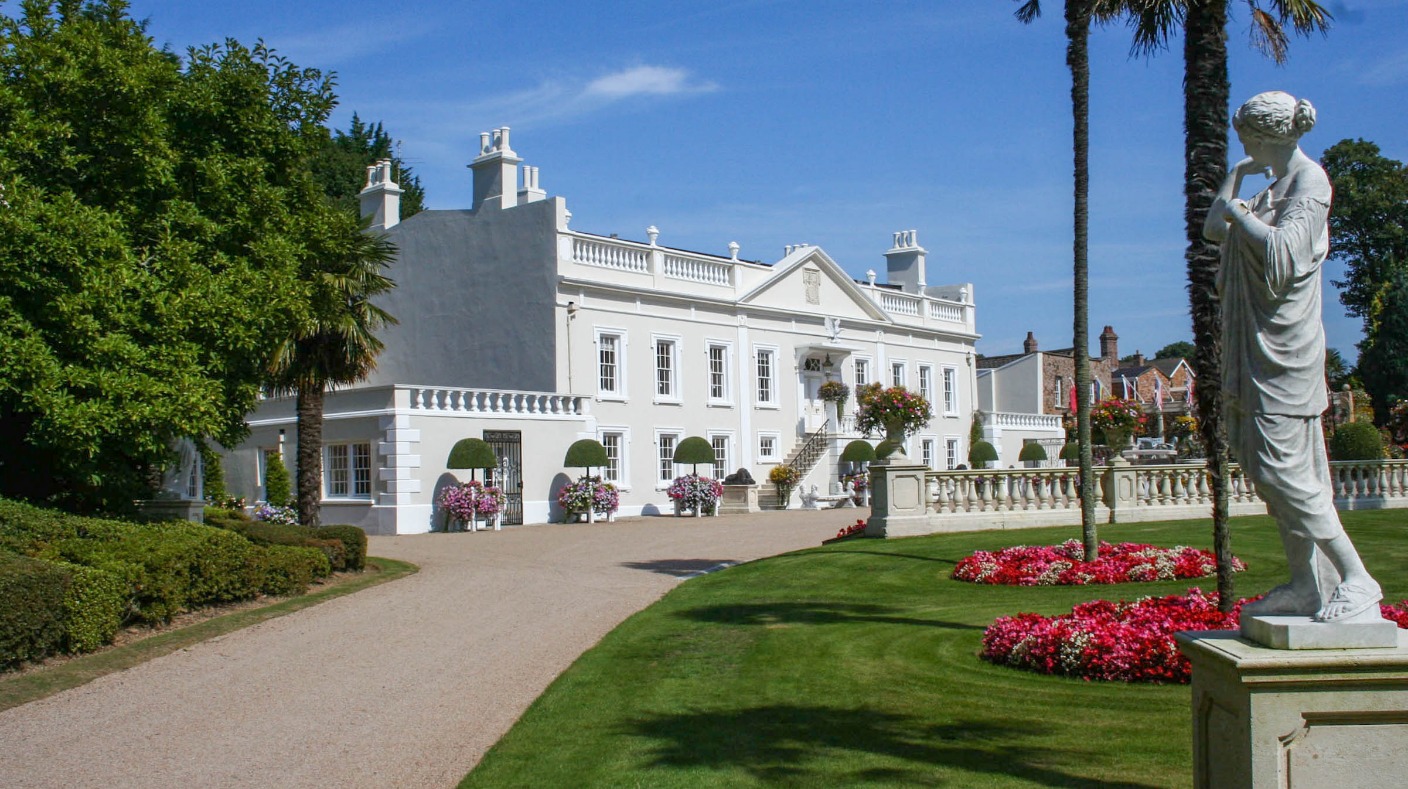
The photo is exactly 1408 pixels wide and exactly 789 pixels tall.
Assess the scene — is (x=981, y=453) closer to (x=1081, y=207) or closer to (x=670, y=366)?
(x=670, y=366)

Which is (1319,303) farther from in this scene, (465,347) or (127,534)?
(465,347)

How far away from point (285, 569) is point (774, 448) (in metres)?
A: 24.7

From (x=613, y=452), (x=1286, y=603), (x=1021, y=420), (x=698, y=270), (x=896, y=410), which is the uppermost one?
(x=698, y=270)

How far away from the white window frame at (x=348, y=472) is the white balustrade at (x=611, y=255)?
26.0 feet

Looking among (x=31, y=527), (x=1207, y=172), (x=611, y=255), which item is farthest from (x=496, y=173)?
(x=1207, y=172)

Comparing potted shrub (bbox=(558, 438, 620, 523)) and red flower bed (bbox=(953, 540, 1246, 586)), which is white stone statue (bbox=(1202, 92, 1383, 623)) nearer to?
red flower bed (bbox=(953, 540, 1246, 586))

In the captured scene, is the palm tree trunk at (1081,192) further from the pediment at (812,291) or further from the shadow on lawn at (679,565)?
the pediment at (812,291)

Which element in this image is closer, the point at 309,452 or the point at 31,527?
the point at 31,527

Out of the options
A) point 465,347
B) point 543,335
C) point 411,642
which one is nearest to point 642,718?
point 411,642

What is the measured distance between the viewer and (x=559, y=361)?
3225 cm

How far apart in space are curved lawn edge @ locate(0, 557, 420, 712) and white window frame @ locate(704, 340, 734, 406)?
68.2 feet

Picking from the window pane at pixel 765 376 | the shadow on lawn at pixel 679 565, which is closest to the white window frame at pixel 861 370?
the window pane at pixel 765 376

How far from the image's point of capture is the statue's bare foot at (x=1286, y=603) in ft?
16.4

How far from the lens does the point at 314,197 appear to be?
16.6 meters
